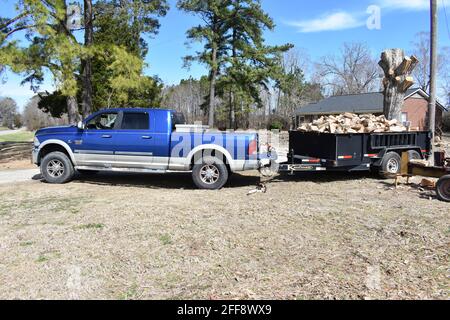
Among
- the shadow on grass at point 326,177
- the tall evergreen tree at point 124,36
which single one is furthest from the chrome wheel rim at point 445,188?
the tall evergreen tree at point 124,36

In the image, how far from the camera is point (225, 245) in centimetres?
501

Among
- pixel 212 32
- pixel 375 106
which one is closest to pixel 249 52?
pixel 212 32

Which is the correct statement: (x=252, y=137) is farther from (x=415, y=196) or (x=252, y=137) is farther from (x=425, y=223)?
(x=425, y=223)

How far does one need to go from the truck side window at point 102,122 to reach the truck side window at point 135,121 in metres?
0.35

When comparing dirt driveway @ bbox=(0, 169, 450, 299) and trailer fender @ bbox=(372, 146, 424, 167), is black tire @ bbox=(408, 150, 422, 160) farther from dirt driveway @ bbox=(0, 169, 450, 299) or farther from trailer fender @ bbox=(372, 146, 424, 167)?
dirt driveway @ bbox=(0, 169, 450, 299)

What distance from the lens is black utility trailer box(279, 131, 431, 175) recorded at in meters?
9.20

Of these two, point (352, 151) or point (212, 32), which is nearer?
point (352, 151)

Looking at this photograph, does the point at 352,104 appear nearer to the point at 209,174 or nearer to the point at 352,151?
the point at 352,151

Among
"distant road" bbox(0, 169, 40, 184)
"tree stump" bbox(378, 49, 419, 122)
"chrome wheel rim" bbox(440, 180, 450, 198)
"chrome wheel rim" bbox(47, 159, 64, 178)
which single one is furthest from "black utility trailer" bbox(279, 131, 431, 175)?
"distant road" bbox(0, 169, 40, 184)

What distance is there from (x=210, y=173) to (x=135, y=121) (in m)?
2.20

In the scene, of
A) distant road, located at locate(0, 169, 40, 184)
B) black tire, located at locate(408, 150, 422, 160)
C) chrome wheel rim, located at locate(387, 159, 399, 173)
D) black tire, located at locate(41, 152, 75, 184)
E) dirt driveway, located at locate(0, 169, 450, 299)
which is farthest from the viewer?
distant road, located at locate(0, 169, 40, 184)

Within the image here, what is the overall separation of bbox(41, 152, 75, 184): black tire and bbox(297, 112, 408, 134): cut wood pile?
19.8 ft

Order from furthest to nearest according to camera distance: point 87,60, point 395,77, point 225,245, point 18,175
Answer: point 87,60 < point 395,77 < point 18,175 < point 225,245
